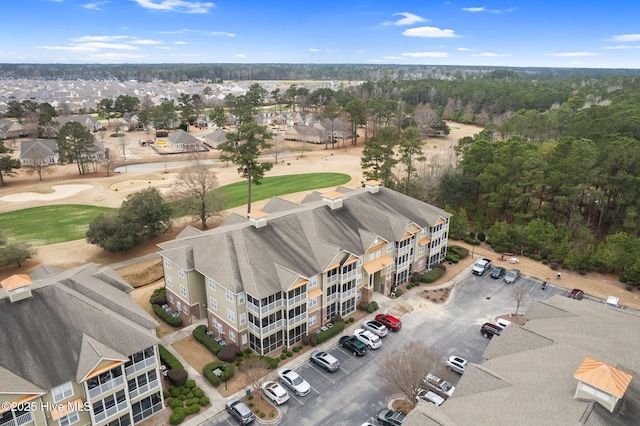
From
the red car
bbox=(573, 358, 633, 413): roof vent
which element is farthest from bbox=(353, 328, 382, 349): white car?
bbox=(573, 358, 633, 413): roof vent

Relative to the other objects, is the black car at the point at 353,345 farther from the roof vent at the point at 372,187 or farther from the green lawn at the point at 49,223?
the green lawn at the point at 49,223

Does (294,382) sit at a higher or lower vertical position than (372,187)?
lower

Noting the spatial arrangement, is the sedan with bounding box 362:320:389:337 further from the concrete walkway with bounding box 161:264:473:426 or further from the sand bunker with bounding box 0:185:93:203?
the sand bunker with bounding box 0:185:93:203

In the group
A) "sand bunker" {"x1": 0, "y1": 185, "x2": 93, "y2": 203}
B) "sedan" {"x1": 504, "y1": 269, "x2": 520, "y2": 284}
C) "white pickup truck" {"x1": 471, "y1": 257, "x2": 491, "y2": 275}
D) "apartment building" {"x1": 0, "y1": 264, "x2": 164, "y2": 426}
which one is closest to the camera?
"apartment building" {"x1": 0, "y1": 264, "x2": 164, "y2": 426}

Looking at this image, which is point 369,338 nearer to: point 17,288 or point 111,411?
point 111,411

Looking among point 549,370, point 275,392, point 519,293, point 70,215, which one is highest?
point 549,370

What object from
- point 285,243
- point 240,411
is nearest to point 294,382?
point 240,411

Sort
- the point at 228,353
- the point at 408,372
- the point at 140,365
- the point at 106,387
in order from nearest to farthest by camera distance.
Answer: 1. the point at 106,387
2. the point at 140,365
3. the point at 408,372
4. the point at 228,353

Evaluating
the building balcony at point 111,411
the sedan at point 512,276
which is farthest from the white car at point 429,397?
the sedan at point 512,276

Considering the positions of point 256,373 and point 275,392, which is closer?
point 256,373
